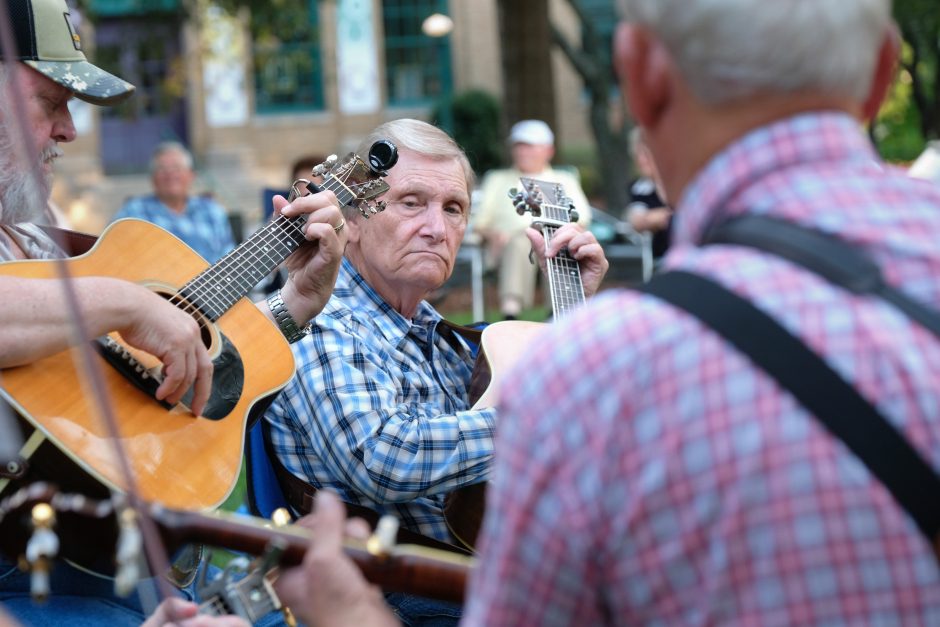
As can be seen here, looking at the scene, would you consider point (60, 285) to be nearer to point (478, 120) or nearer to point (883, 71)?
point (883, 71)

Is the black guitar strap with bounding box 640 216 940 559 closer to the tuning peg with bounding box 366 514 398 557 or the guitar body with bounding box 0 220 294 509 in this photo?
the tuning peg with bounding box 366 514 398 557

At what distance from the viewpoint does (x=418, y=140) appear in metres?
3.18

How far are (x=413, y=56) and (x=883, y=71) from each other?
24928mm

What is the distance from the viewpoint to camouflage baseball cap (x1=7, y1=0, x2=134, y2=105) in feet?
8.52

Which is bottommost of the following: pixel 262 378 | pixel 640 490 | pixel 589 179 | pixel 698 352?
pixel 589 179

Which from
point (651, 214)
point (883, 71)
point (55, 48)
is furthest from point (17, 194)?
point (651, 214)

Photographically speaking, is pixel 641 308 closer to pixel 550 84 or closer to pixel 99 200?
pixel 550 84

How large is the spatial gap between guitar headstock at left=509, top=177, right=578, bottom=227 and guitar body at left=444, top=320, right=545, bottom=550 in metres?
0.36

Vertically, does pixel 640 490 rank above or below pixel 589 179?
above

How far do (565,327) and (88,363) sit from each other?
2.05 ft

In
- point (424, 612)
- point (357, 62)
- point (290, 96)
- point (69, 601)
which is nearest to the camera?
point (69, 601)

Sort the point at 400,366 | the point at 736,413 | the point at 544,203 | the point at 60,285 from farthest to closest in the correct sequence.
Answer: the point at 544,203 < the point at 400,366 < the point at 60,285 < the point at 736,413

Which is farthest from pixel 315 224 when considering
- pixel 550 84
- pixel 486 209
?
pixel 550 84

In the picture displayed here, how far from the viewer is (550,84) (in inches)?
630
